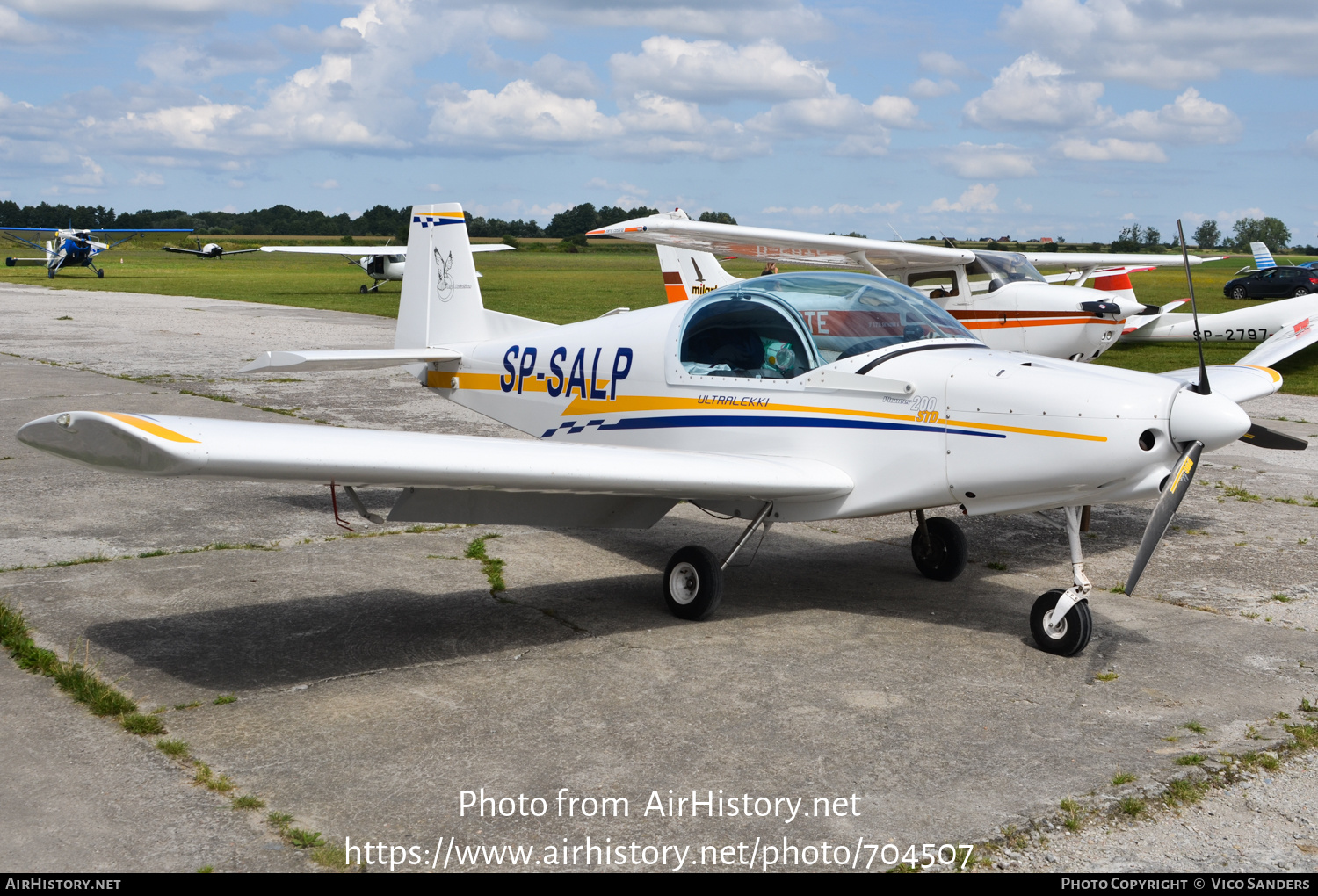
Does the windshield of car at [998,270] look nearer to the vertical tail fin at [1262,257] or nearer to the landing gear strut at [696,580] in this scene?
the landing gear strut at [696,580]

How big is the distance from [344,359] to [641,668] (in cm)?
384

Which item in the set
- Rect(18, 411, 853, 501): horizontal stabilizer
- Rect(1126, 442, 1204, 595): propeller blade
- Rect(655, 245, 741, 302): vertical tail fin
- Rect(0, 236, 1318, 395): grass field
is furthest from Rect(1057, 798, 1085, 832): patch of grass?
Rect(655, 245, 741, 302): vertical tail fin

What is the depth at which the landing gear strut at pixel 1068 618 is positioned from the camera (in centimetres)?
535

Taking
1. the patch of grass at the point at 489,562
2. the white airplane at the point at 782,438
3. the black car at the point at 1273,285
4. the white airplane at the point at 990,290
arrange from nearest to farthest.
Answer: the white airplane at the point at 782,438 → the patch of grass at the point at 489,562 → the white airplane at the point at 990,290 → the black car at the point at 1273,285

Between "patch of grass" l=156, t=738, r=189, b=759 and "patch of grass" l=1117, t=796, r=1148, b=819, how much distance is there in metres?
3.36

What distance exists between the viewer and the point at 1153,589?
669cm

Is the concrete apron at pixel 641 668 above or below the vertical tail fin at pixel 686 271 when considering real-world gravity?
below

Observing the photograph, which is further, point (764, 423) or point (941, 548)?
point (941, 548)

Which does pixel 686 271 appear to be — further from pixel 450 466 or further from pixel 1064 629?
pixel 450 466

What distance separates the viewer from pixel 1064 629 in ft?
17.8

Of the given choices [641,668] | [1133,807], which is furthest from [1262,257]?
[1133,807]

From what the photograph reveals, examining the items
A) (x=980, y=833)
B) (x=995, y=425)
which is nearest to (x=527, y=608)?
(x=995, y=425)

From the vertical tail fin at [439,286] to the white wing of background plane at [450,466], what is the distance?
3.08 m

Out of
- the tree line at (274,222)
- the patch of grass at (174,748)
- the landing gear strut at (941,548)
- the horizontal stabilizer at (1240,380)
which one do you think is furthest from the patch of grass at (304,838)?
the tree line at (274,222)
